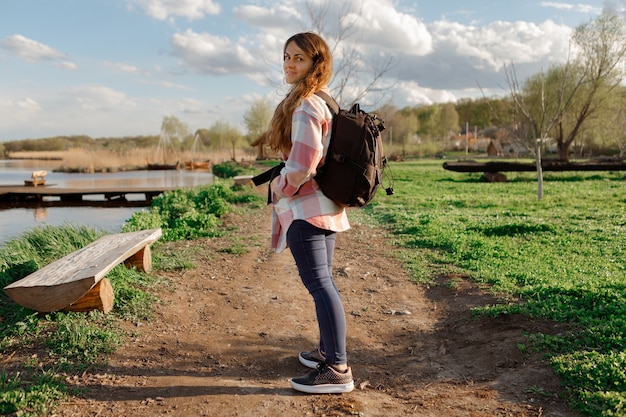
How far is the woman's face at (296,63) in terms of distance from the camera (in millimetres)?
2811

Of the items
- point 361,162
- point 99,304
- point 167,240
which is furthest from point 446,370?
point 167,240

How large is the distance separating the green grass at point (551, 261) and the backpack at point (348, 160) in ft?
5.51

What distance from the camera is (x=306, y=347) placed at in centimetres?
388

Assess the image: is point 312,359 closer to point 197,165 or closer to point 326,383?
point 326,383

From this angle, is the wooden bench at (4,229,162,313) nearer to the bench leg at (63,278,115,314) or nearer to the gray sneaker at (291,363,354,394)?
the bench leg at (63,278,115,314)

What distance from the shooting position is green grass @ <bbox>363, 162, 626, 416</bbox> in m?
3.10

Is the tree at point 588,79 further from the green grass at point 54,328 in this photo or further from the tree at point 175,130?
the tree at point 175,130

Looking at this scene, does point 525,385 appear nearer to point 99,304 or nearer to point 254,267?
point 99,304

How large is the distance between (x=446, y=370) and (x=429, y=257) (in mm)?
3262

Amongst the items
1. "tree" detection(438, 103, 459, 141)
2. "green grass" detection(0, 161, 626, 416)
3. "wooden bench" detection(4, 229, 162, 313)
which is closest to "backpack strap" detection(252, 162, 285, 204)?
"wooden bench" detection(4, 229, 162, 313)

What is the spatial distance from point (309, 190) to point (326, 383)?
1154 millimetres

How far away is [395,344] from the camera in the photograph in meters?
4.03

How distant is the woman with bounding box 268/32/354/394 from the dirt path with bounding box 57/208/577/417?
1.19ft

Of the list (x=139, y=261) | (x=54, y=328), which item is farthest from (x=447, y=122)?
(x=54, y=328)
